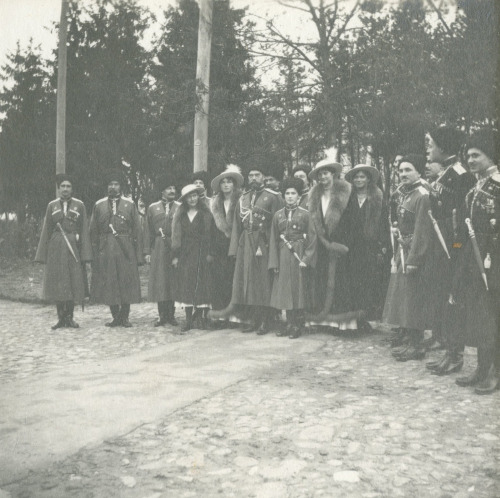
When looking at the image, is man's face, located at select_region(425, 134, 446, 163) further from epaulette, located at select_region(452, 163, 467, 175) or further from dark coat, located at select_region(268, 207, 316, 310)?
dark coat, located at select_region(268, 207, 316, 310)

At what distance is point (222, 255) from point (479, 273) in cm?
418

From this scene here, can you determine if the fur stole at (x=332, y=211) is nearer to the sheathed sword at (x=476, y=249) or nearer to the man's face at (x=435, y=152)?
the man's face at (x=435, y=152)

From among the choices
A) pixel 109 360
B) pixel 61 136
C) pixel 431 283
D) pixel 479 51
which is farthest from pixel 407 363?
pixel 61 136

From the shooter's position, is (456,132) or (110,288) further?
(110,288)

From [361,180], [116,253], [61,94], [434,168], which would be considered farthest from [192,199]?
[61,94]

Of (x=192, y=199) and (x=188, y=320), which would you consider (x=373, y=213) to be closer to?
(x=192, y=199)

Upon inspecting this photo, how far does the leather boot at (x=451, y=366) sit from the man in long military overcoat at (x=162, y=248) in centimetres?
405

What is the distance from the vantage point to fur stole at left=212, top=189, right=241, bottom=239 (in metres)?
8.55

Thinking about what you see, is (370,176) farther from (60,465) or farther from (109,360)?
(60,465)

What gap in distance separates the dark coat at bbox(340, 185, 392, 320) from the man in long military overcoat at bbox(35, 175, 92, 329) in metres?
3.54

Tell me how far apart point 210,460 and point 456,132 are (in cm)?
380

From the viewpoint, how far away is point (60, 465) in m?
3.62

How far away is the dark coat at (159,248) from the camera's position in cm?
888

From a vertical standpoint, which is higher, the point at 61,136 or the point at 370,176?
the point at 61,136
